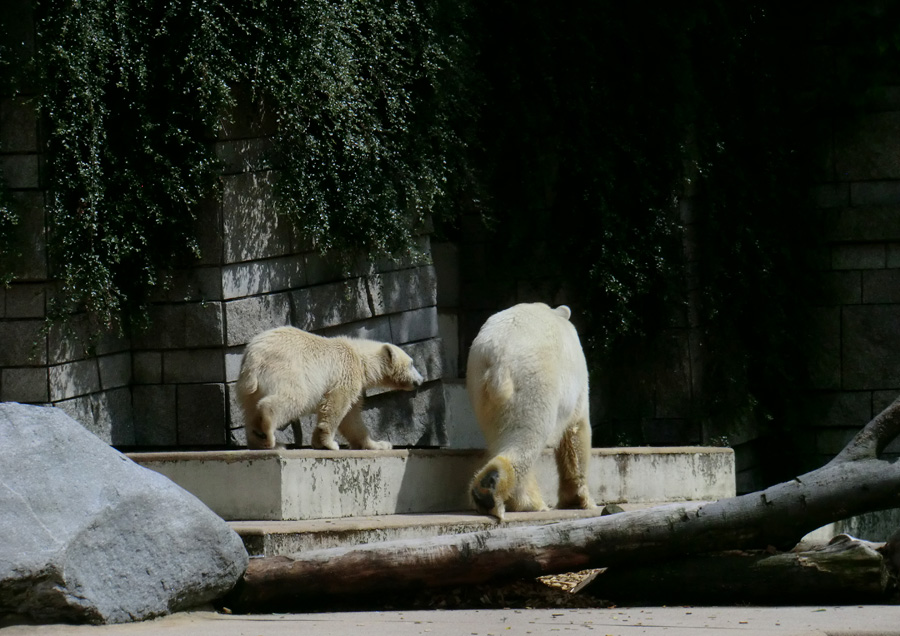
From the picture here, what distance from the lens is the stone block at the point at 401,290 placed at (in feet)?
27.3

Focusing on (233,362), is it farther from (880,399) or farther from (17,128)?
(880,399)

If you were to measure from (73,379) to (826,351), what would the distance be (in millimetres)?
6616

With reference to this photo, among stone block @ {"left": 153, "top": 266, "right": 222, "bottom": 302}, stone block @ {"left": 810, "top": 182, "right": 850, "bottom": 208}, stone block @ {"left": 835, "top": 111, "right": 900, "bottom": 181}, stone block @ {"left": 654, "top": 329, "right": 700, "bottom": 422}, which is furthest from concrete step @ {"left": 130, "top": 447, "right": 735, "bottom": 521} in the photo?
stone block @ {"left": 835, "top": 111, "right": 900, "bottom": 181}

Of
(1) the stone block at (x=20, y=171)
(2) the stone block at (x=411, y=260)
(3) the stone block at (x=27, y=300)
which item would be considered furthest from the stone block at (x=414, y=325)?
(1) the stone block at (x=20, y=171)

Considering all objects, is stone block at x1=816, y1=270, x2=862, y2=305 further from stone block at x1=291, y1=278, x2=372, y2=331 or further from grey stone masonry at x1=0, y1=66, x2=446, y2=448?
grey stone masonry at x1=0, y1=66, x2=446, y2=448

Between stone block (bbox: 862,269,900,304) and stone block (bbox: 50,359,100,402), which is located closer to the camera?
stone block (bbox: 50,359,100,402)

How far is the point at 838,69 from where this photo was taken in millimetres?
10641

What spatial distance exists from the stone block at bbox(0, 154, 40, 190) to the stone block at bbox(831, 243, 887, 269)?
690 cm

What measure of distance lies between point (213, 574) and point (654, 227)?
18.8ft

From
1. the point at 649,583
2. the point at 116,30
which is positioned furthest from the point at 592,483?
the point at 116,30

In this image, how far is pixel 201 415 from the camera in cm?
736

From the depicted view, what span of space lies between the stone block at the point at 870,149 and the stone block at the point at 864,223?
0.96ft

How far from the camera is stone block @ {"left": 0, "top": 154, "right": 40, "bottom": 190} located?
669cm

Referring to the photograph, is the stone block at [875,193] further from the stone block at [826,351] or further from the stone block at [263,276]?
the stone block at [263,276]
